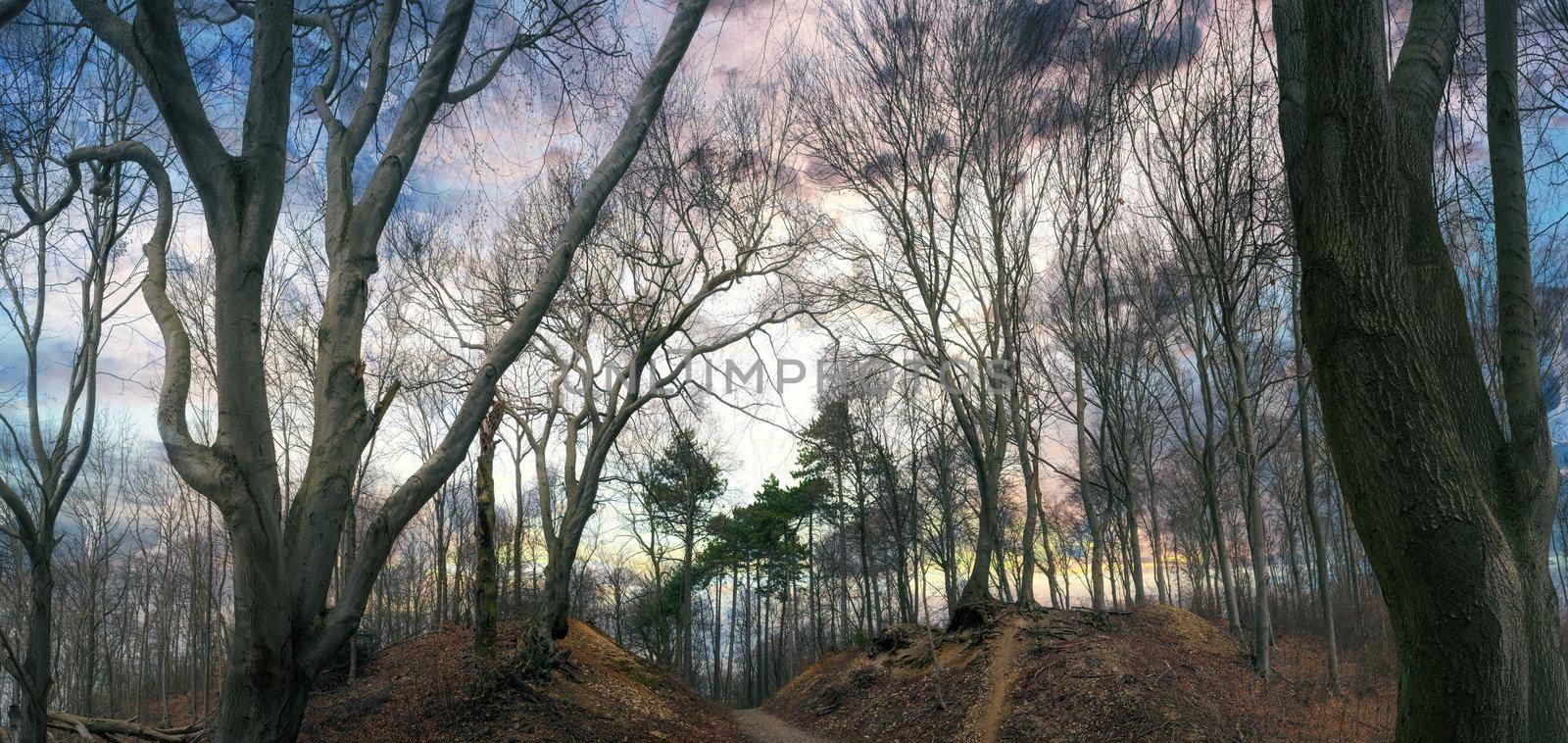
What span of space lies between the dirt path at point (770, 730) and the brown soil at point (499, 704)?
40cm

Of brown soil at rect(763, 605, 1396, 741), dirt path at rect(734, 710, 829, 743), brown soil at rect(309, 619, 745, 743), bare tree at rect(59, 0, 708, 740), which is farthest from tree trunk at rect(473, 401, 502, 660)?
bare tree at rect(59, 0, 708, 740)

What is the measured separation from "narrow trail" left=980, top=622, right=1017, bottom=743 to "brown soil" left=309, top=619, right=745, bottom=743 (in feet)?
13.1

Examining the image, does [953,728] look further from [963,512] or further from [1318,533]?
[963,512]

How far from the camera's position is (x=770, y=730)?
40.1 feet

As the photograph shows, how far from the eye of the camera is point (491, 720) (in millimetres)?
8266

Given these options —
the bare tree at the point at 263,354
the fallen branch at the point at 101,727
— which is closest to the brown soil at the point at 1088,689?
the bare tree at the point at 263,354

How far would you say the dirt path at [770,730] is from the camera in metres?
11.0

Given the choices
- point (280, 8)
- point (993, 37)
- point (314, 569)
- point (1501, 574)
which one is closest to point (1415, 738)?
point (1501, 574)

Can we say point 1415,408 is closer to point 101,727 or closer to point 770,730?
point 101,727

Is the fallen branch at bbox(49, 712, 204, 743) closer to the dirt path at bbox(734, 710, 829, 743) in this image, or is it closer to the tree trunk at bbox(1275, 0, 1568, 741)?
the tree trunk at bbox(1275, 0, 1568, 741)

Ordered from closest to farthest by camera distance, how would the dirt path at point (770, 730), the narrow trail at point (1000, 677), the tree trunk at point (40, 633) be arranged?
the tree trunk at point (40, 633) < the narrow trail at point (1000, 677) < the dirt path at point (770, 730)

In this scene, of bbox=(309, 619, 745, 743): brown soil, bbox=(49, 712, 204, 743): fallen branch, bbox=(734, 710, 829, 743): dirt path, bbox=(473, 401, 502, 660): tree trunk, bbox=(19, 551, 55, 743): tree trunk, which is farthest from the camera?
bbox=(734, 710, 829, 743): dirt path

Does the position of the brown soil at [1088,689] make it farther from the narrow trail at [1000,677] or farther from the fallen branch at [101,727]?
the fallen branch at [101,727]

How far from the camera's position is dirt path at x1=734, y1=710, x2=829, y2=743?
1101 cm
